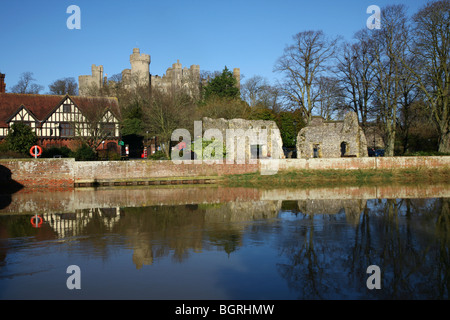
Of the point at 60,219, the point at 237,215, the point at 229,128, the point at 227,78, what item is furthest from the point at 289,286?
the point at 227,78

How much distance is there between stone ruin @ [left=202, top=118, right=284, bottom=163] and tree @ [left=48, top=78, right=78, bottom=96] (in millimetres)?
49181

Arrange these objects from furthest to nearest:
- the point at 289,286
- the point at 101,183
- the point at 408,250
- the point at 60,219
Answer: the point at 101,183 < the point at 60,219 < the point at 408,250 < the point at 289,286

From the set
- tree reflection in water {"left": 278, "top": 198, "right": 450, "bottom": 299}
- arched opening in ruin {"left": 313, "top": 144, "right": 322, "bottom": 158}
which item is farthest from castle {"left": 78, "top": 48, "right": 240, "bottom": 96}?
tree reflection in water {"left": 278, "top": 198, "right": 450, "bottom": 299}

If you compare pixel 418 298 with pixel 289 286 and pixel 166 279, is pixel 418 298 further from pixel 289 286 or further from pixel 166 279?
pixel 166 279

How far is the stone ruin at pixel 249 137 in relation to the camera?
89.7ft

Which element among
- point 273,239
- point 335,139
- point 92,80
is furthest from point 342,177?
point 92,80

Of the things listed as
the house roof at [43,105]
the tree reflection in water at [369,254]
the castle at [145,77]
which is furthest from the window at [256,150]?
the castle at [145,77]

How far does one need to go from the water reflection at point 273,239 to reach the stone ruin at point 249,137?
33.5 feet

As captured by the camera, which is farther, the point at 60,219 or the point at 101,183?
the point at 101,183

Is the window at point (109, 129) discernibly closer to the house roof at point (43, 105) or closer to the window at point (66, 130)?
the house roof at point (43, 105)

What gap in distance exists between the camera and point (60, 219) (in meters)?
13.3

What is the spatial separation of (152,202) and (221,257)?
861 cm

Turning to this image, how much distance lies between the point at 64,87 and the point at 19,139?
4579 cm
